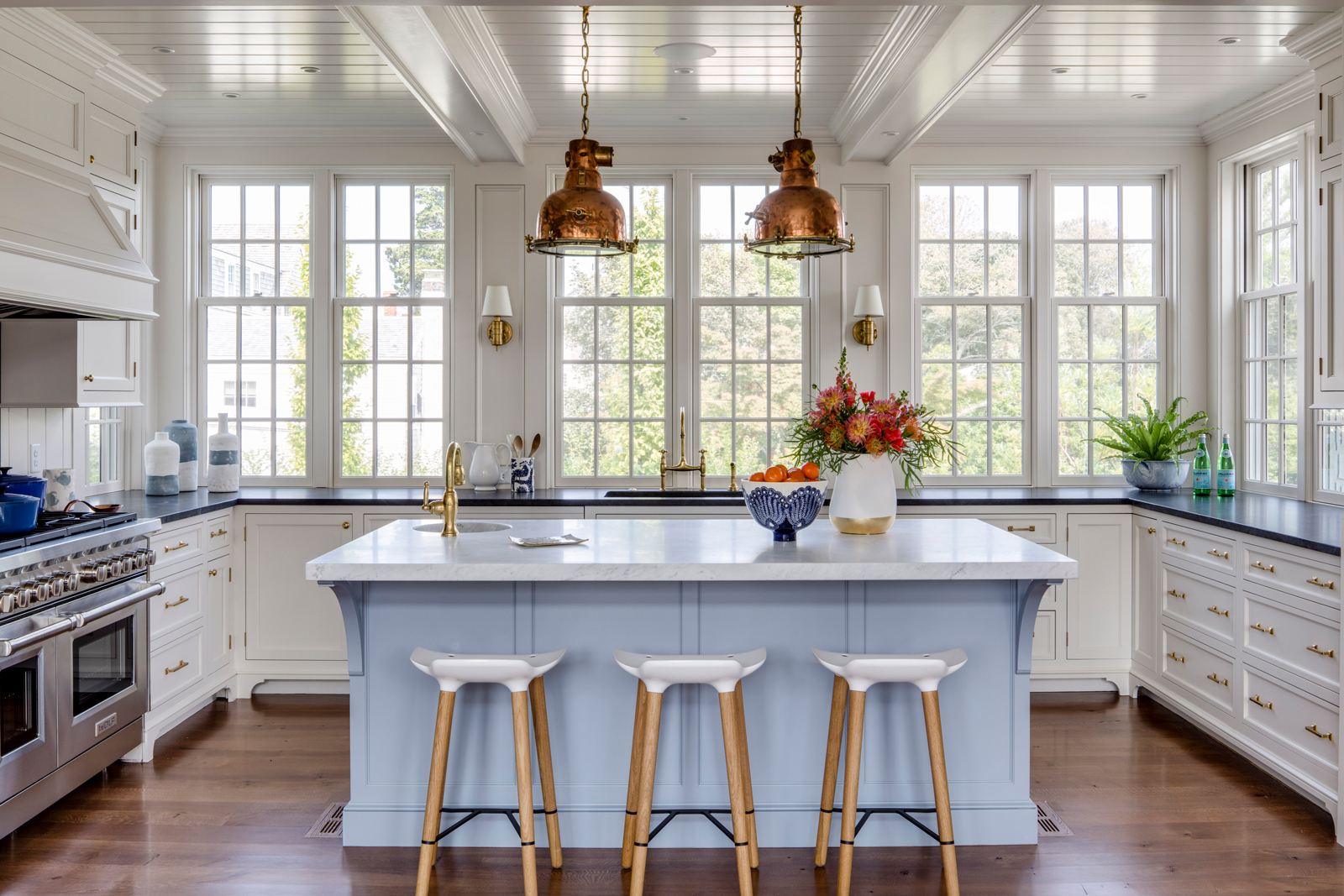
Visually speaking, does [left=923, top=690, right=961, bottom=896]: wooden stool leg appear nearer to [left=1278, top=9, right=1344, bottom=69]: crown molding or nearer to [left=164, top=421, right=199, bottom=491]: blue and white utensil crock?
[left=1278, top=9, right=1344, bottom=69]: crown molding

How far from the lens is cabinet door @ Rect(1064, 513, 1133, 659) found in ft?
14.5

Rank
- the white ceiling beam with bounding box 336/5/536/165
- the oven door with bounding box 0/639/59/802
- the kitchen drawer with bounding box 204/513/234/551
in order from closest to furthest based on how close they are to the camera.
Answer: the oven door with bounding box 0/639/59/802, the white ceiling beam with bounding box 336/5/536/165, the kitchen drawer with bounding box 204/513/234/551

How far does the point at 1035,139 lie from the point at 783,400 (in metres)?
1.93

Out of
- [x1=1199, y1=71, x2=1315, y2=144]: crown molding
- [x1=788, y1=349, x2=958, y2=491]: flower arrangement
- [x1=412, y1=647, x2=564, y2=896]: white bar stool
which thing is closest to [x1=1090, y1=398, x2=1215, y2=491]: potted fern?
[x1=1199, y1=71, x2=1315, y2=144]: crown molding

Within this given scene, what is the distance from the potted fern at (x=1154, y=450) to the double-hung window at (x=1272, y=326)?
0.88 feet

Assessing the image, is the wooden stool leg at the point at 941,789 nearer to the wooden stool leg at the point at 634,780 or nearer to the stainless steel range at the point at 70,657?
the wooden stool leg at the point at 634,780

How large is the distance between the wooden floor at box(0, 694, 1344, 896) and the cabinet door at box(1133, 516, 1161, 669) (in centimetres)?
69

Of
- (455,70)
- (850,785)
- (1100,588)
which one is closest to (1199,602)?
(1100,588)

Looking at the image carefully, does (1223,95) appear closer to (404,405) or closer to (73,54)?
(404,405)

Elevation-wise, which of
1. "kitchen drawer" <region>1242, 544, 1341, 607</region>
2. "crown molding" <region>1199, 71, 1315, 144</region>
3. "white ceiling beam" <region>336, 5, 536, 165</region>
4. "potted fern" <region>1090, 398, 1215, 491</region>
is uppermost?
"crown molding" <region>1199, 71, 1315, 144</region>

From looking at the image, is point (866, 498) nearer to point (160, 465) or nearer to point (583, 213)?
point (583, 213)

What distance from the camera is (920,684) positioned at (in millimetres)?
2510

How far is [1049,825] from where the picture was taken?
3008 mm

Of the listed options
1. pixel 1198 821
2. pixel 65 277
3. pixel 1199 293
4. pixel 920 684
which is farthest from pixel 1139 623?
pixel 65 277
